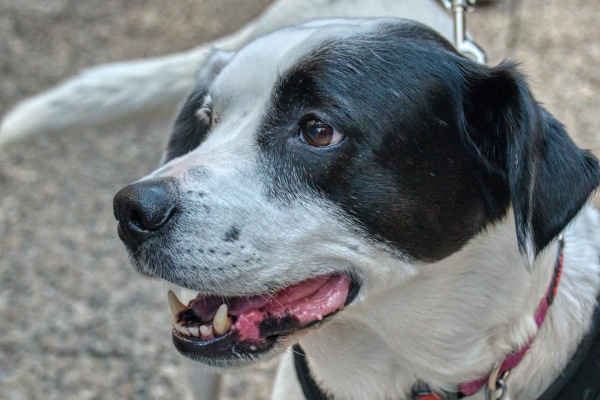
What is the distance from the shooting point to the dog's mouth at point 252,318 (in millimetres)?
1737

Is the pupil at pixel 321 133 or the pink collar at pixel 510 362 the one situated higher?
the pupil at pixel 321 133

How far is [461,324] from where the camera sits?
6.30ft

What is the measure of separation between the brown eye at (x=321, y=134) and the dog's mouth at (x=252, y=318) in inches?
11.8

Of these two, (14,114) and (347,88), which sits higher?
(347,88)

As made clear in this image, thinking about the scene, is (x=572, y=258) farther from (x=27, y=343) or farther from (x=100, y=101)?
(x=27, y=343)

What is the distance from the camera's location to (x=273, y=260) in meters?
1.73

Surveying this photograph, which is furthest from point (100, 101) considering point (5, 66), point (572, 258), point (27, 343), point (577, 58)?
point (577, 58)

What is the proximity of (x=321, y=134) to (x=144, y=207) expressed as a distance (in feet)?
1.37

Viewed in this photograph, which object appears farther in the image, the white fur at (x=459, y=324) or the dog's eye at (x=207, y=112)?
the dog's eye at (x=207, y=112)

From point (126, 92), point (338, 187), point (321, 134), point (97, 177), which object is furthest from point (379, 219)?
point (97, 177)

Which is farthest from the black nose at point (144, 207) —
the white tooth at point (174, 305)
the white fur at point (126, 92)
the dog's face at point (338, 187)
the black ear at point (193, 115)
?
the white fur at point (126, 92)

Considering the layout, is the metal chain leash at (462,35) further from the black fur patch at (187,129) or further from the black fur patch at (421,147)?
the black fur patch at (187,129)

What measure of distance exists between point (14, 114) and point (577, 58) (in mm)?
3531

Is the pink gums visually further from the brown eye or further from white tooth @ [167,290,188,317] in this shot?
the brown eye
